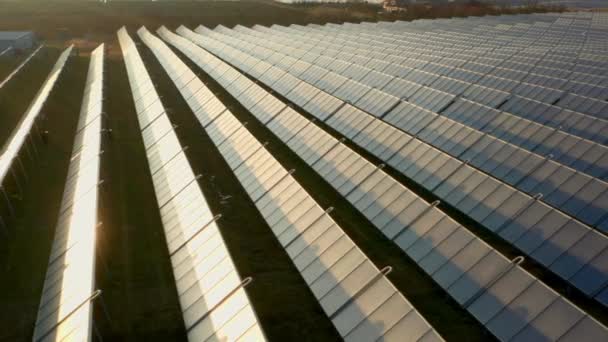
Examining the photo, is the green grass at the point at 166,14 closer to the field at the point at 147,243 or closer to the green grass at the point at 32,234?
the field at the point at 147,243

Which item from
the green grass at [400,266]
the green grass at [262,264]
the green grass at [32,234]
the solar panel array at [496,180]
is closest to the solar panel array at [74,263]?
the green grass at [32,234]

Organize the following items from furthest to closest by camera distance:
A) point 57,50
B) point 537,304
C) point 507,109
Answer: point 57,50
point 507,109
point 537,304

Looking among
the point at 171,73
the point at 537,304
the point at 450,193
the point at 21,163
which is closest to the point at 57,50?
the point at 171,73

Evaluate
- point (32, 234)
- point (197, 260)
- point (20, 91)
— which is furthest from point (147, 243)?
point (20, 91)

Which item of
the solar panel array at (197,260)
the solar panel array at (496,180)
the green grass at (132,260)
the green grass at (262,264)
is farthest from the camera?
the green grass at (262,264)

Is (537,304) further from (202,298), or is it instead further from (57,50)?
(57,50)

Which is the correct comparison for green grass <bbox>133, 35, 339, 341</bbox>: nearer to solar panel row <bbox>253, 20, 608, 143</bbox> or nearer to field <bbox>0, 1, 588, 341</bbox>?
field <bbox>0, 1, 588, 341</bbox>

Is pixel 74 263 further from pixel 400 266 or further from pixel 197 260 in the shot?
pixel 400 266
